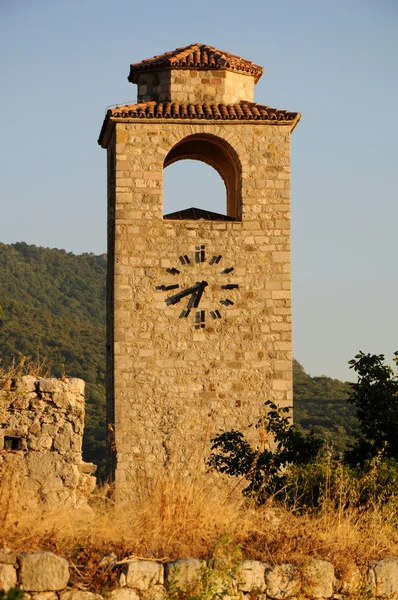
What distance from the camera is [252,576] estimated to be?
8781 mm

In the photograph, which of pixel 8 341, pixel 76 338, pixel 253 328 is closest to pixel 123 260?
pixel 253 328

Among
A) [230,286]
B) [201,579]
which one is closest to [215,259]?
[230,286]

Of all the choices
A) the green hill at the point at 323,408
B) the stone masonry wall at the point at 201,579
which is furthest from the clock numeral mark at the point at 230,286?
the green hill at the point at 323,408

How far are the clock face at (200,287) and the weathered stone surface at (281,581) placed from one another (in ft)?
28.1

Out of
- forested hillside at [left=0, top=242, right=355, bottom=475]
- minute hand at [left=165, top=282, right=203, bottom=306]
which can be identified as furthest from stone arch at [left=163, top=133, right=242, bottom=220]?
forested hillside at [left=0, top=242, right=355, bottom=475]

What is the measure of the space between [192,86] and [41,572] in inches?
462

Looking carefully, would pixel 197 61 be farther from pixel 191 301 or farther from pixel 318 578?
pixel 318 578

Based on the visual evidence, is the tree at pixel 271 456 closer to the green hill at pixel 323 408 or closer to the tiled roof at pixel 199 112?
the tiled roof at pixel 199 112

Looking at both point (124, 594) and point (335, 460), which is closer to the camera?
point (124, 594)

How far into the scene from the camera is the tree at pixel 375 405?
1313cm

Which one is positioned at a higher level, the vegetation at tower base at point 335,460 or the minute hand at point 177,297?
the minute hand at point 177,297

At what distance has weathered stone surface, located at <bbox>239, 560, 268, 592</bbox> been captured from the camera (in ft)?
28.6

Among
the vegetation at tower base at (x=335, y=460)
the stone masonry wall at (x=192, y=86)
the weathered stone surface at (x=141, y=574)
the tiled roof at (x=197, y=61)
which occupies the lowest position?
the weathered stone surface at (x=141, y=574)

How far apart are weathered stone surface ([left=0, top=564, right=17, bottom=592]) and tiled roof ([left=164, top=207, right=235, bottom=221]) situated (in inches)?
412
